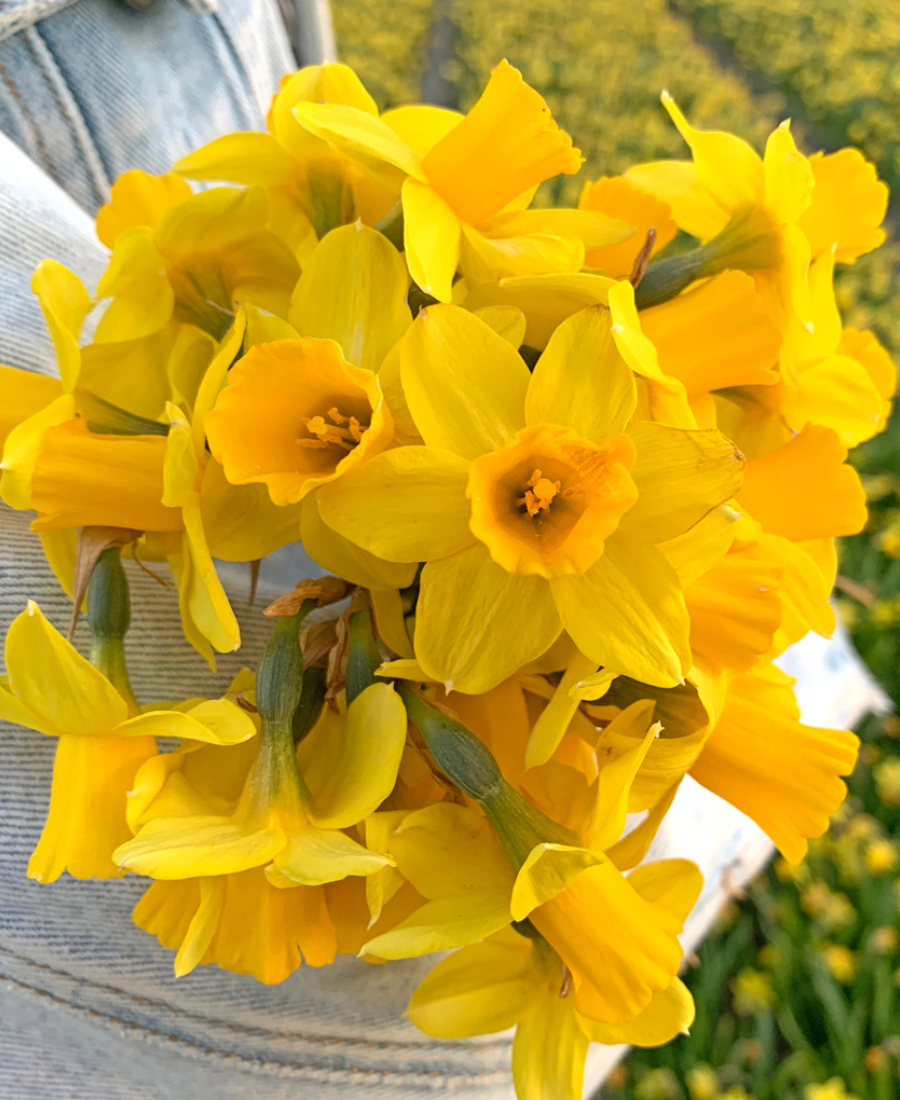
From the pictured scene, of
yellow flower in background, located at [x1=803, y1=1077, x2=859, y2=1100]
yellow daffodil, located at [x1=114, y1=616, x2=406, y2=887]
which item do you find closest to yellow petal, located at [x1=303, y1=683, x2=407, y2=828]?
yellow daffodil, located at [x1=114, y1=616, x2=406, y2=887]

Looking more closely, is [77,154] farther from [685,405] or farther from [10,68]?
[685,405]

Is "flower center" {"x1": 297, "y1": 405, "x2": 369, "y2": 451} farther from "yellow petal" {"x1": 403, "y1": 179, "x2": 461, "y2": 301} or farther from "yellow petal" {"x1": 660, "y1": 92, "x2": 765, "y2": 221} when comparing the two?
"yellow petal" {"x1": 660, "y1": 92, "x2": 765, "y2": 221}

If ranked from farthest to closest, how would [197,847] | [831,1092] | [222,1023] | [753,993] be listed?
[753,993]
[831,1092]
[222,1023]
[197,847]

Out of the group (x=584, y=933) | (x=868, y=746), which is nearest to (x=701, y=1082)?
(x=868, y=746)

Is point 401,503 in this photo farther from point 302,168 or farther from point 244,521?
point 302,168

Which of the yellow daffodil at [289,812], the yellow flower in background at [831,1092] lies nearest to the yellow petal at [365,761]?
the yellow daffodil at [289,812]

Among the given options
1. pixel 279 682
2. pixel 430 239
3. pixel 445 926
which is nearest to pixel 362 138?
pixel 430 239
